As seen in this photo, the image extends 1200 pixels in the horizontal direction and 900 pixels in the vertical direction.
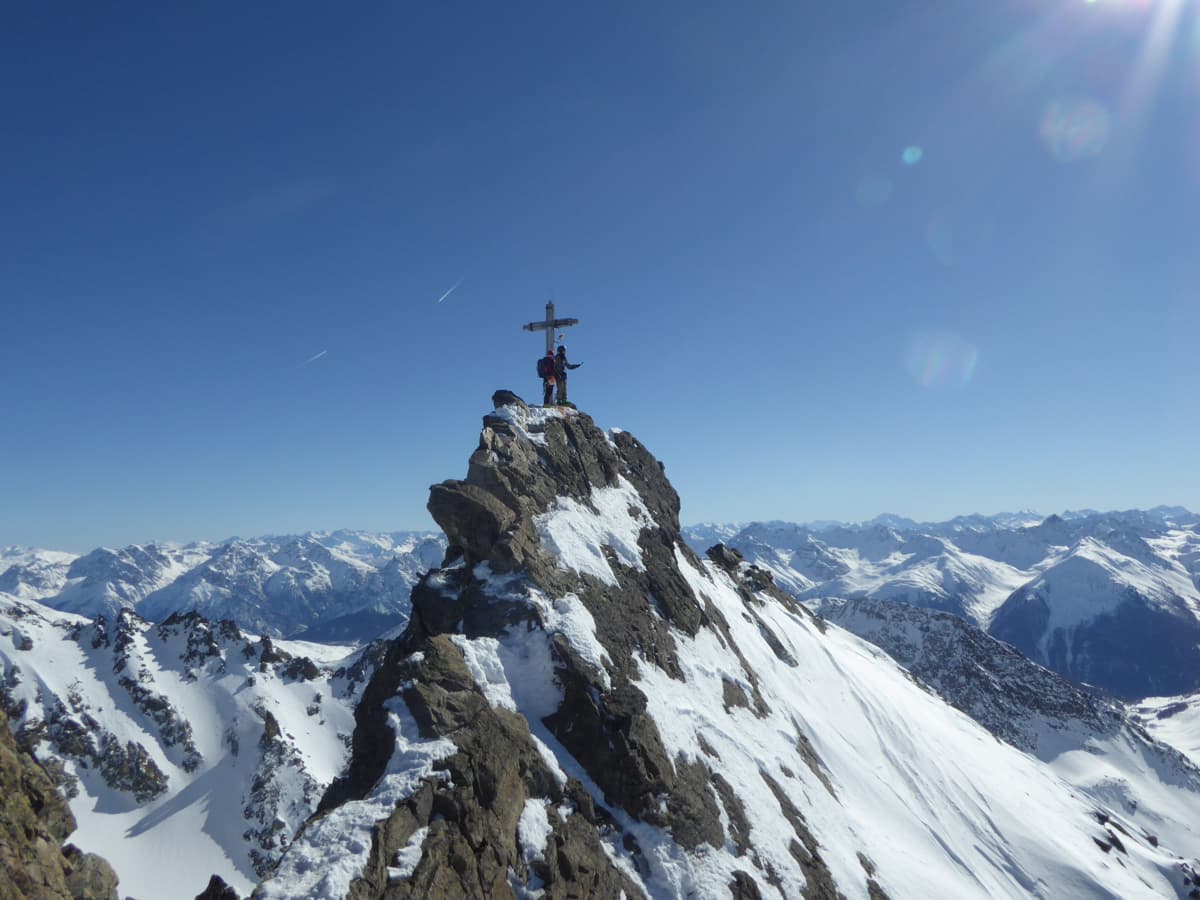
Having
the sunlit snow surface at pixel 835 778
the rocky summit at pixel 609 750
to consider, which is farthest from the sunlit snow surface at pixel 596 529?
the sunlit snow surface at pixel 835 778

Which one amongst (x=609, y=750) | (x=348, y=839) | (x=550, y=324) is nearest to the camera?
(x=348, y=839)

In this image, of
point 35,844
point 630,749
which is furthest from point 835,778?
point 35,844

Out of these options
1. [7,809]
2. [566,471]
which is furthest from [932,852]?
[7,809]

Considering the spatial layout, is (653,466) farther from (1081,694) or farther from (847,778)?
(1081,694)

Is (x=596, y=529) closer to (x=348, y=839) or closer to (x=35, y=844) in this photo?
(x=348, y=839)

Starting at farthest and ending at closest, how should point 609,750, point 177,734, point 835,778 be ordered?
point 177,734 → point 835,778 → point 609,750
